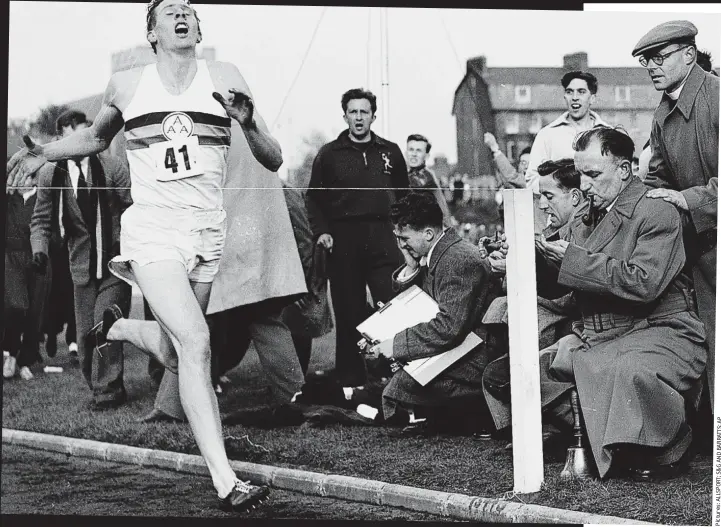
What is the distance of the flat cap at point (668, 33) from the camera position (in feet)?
21.0

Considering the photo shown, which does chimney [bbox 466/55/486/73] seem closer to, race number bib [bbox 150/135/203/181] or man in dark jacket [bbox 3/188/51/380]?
race number bib [bbox 150/135/203/181]

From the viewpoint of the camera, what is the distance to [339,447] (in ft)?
21.7

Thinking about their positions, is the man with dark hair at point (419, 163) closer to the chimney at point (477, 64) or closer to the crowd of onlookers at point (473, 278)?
the crowd of onlookers at point (473, 278)

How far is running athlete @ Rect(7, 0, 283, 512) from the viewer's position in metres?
6.46

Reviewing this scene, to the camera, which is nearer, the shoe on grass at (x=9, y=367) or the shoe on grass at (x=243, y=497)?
the shoe on grass at (x=243, y=497)

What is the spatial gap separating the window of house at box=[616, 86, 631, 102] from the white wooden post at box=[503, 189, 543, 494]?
2.44 ft

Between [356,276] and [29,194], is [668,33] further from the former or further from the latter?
[29,194]

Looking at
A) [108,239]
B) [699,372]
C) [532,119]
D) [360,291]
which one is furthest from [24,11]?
[699,372]

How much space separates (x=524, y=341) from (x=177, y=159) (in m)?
2.05

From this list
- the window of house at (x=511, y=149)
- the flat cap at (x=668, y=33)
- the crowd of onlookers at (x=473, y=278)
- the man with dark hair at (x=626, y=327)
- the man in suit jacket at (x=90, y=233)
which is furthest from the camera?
the man in suit jacket at (x=90, y=233)

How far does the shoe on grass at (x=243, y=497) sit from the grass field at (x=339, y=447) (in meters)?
0.25

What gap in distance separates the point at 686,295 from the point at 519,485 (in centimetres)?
130

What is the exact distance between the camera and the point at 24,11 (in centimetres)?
659

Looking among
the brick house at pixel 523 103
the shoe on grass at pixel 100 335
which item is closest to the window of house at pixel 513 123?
the brick house at pixel 523 103
